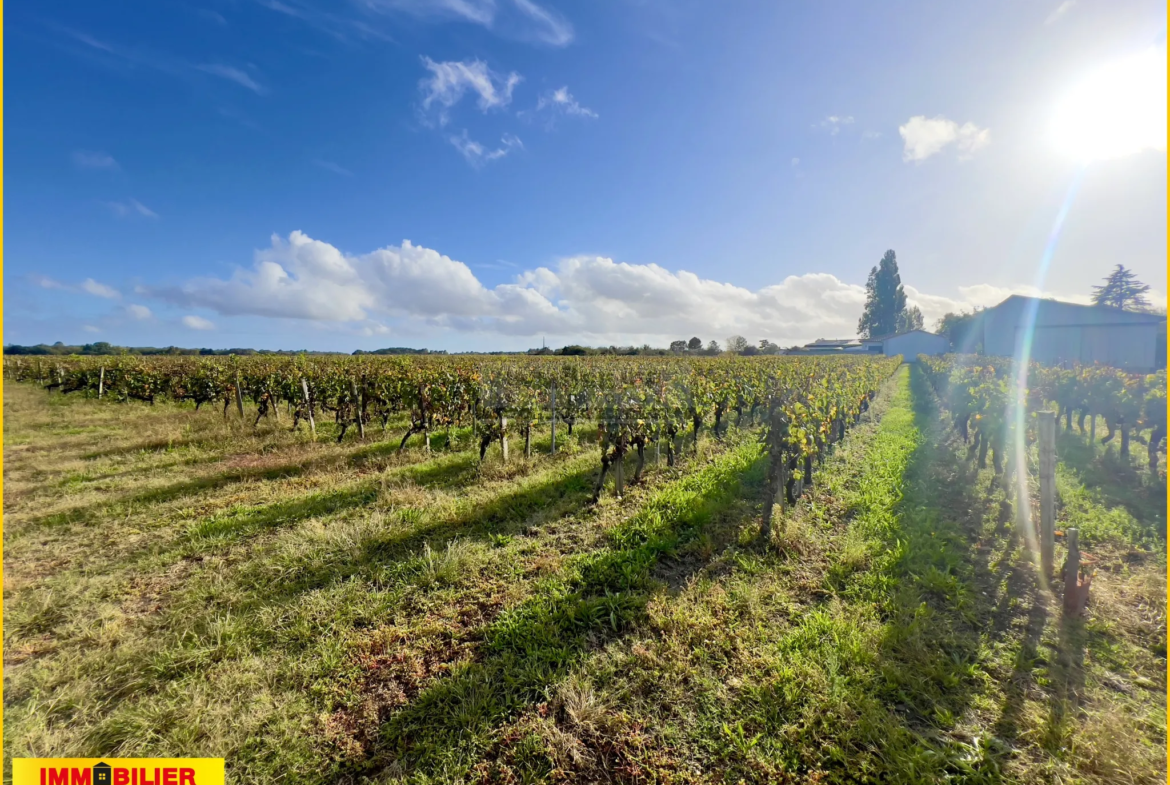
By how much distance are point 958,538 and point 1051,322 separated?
98.3 feet

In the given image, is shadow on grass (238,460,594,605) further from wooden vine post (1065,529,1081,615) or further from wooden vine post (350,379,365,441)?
wooden vine post (1065,529,1081,615)

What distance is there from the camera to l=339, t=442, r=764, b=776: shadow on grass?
2.63m

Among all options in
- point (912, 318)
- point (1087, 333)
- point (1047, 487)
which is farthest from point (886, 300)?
point (1047, 487)

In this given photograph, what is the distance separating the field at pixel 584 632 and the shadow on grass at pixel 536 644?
0.02 meters

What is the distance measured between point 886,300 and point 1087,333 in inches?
1648

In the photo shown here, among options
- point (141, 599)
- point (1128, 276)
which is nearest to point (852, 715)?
point (141, 599)

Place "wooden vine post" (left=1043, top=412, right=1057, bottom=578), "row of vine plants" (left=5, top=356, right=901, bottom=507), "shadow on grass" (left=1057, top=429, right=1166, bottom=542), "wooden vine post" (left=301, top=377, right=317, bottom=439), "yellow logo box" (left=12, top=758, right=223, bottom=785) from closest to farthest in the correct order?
"yellow logo box" (left=12, top=758, right=223, bottom=785), "wooden vine post" (left=1043, top=412, right=1057, bottom=578), "shadow on grass" (left=1057, top=429, right=1166, bottom=542), "row of vine plants" (left=5, top=356, right=901, bottom=507), "wooden vine post" (left=301, top=377, right=317, bottom=439)

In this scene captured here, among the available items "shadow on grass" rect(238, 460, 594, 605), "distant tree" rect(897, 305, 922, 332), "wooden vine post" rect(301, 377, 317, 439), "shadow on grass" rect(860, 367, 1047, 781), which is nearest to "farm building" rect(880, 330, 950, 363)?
"distant tree" rect(897, 305, 922, 332)

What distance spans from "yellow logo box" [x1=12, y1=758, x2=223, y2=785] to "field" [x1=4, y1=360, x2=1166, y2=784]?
0.18 ft

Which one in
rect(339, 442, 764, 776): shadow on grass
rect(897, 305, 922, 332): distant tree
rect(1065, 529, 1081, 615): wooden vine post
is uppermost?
rect(897, 305, 922, 332): distant tree

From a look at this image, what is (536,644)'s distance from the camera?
11.1 ft

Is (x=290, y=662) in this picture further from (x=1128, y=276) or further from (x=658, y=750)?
(x=1128, y=276)

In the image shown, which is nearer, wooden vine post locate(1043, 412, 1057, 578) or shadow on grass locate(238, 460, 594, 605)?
wooden vine post locate(1043, 412, 1057, 578)

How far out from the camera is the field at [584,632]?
2.60m
